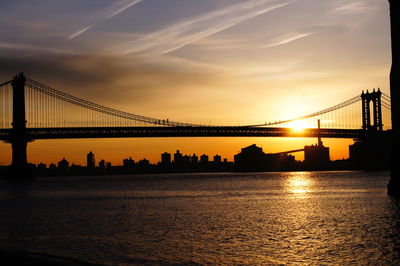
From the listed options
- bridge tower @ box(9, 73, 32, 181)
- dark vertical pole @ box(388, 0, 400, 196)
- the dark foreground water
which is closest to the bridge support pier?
bridge tower @ box(9, 73, 32, 181)

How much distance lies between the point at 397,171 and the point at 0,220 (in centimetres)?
2618

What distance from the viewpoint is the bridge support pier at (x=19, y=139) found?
7956 cm

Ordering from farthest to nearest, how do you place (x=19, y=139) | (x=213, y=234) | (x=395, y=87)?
(x=19, y=139) < (x=395, y=87) < (x=213, y=234)

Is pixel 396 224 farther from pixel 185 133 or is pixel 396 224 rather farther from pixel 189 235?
pixel 185 133

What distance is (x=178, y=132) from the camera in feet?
287

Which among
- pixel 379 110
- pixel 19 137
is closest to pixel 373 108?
pixel 379 110

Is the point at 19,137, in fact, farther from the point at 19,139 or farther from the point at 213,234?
the point at 213,234

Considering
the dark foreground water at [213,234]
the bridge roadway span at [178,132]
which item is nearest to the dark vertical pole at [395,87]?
the dark foreground water at [213,234]

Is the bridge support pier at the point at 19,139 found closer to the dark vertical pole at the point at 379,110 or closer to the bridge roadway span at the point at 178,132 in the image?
the bridge roadway span at the point at 178,132

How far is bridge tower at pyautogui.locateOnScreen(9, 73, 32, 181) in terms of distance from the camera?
3131 inches

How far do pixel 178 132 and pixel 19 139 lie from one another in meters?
23.9

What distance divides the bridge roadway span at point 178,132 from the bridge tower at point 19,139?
995mm

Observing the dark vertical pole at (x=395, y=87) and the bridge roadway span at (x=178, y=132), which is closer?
the dark vertical pole at (x=395, y=87)

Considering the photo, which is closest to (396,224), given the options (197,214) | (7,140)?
(197,214)
